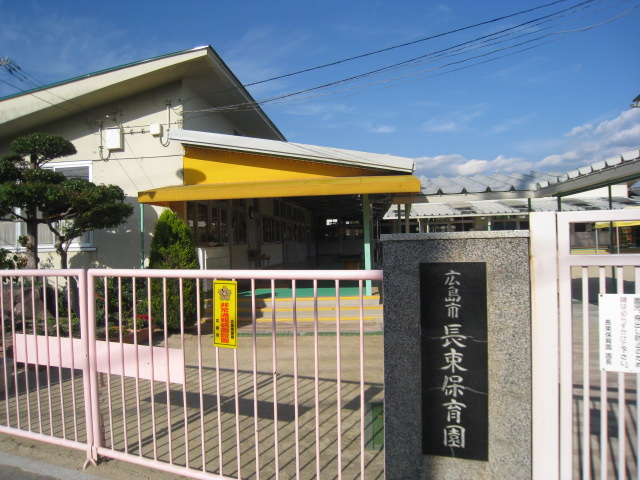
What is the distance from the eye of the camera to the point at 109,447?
11.4 feet

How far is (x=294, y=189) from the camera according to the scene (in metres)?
7.92

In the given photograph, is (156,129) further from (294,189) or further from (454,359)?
(454,359)

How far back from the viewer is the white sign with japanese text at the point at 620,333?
2.01 m

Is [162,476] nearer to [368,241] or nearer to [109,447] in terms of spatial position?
→ [109,447]

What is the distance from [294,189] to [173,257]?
2623 mm

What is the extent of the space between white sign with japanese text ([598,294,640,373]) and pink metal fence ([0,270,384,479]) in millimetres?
1206

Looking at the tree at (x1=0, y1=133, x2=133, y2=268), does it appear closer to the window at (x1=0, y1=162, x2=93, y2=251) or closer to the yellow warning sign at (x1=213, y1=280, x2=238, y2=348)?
the window at (x1=0, y1=162, x2=93, y2=251)

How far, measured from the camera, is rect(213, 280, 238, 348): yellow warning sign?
2.86m

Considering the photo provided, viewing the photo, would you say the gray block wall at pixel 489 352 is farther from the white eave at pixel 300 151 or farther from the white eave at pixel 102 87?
the white eave at pixel 102 87

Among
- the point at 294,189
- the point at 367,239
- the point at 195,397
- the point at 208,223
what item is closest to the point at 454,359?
the point at 195,397

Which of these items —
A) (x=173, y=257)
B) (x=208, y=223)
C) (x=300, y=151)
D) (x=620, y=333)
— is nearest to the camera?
(x=620, y=333)

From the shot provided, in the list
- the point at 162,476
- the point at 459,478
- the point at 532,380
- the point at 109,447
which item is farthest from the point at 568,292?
the point at 109,447

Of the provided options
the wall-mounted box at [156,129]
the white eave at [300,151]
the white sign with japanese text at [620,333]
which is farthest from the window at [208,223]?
the white sign with japanese text at [620,333]

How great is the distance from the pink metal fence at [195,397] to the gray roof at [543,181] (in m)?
4.94
